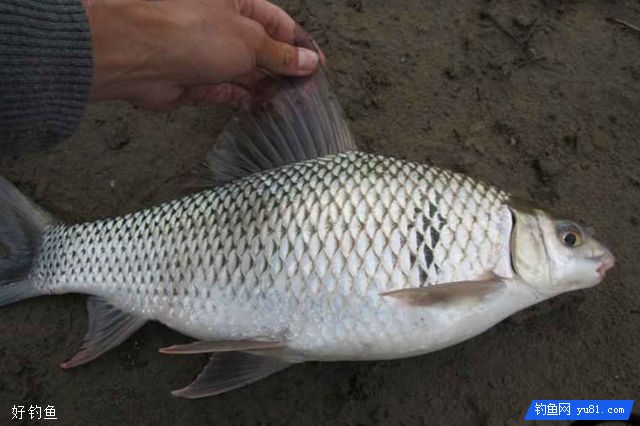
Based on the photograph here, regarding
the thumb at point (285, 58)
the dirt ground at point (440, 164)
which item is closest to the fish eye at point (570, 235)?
the dirt ground at point (440, 164)

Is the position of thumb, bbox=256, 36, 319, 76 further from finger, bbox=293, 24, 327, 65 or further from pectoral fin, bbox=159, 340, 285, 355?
pectoral fin, bbox=159, 340, 285, 355

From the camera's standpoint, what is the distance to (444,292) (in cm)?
167

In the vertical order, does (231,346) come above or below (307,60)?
below

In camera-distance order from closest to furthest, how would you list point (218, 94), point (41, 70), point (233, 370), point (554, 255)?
point (41, 70)
point (554, 255)
point (233, 370)
point (218, 94)

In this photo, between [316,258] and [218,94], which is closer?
[316,258]

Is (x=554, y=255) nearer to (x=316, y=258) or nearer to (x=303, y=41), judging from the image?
(x=316, y=258)

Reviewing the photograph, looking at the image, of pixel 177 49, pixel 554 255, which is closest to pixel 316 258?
pixel 554 255

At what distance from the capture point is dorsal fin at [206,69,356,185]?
2.09 metres

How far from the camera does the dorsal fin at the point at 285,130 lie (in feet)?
6.84

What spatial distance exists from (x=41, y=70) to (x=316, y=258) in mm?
1027

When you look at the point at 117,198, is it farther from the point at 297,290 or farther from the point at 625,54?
the point at 625,54

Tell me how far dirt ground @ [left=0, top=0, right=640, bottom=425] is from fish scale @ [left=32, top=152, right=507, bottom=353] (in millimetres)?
400

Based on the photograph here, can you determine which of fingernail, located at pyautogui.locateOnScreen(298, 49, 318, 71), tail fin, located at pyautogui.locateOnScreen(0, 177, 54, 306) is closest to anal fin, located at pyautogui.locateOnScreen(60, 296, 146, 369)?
tail fin, located at pyautogui.locateOnScreen(0, 177, 54, 306)

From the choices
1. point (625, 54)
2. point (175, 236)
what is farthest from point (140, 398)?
point (625, 54)
